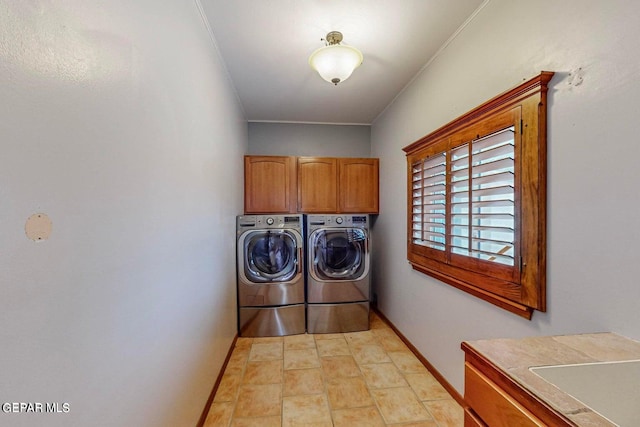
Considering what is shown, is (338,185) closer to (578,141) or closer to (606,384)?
(578,141)

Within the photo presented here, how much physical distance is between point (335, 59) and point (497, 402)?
1.91 meters

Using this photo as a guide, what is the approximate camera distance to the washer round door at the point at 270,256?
3.04 metres

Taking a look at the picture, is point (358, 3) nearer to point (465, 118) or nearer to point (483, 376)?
point (465, 118)

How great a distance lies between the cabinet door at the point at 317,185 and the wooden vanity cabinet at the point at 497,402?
2728mm

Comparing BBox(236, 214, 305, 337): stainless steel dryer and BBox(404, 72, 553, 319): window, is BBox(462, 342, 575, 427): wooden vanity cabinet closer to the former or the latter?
BBox(404, 72, 553, 319): window

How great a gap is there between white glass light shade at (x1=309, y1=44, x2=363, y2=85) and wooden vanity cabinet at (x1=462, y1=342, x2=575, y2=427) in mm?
1737

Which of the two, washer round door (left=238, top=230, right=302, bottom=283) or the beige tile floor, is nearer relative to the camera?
the beige tile floor

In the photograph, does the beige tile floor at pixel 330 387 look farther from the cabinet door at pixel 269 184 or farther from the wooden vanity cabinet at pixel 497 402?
the cabinet door at pixel 269 184

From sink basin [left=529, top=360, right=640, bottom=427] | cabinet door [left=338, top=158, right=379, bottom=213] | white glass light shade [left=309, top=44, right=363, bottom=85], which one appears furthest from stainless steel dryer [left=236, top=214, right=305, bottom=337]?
sink basin [left=529, top=360, right=640, bottom=427]

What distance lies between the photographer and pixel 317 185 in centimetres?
360

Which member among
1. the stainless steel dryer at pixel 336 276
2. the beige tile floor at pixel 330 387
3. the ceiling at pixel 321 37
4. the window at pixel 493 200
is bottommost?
the beige tile floor at pixel 330 387

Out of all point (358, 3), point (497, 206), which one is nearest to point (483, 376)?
point (497, 206)

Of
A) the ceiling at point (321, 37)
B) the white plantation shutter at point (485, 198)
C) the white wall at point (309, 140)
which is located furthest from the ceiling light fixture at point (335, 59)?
the white wall at point (309, 140)

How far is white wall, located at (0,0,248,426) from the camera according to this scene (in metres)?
0.56
